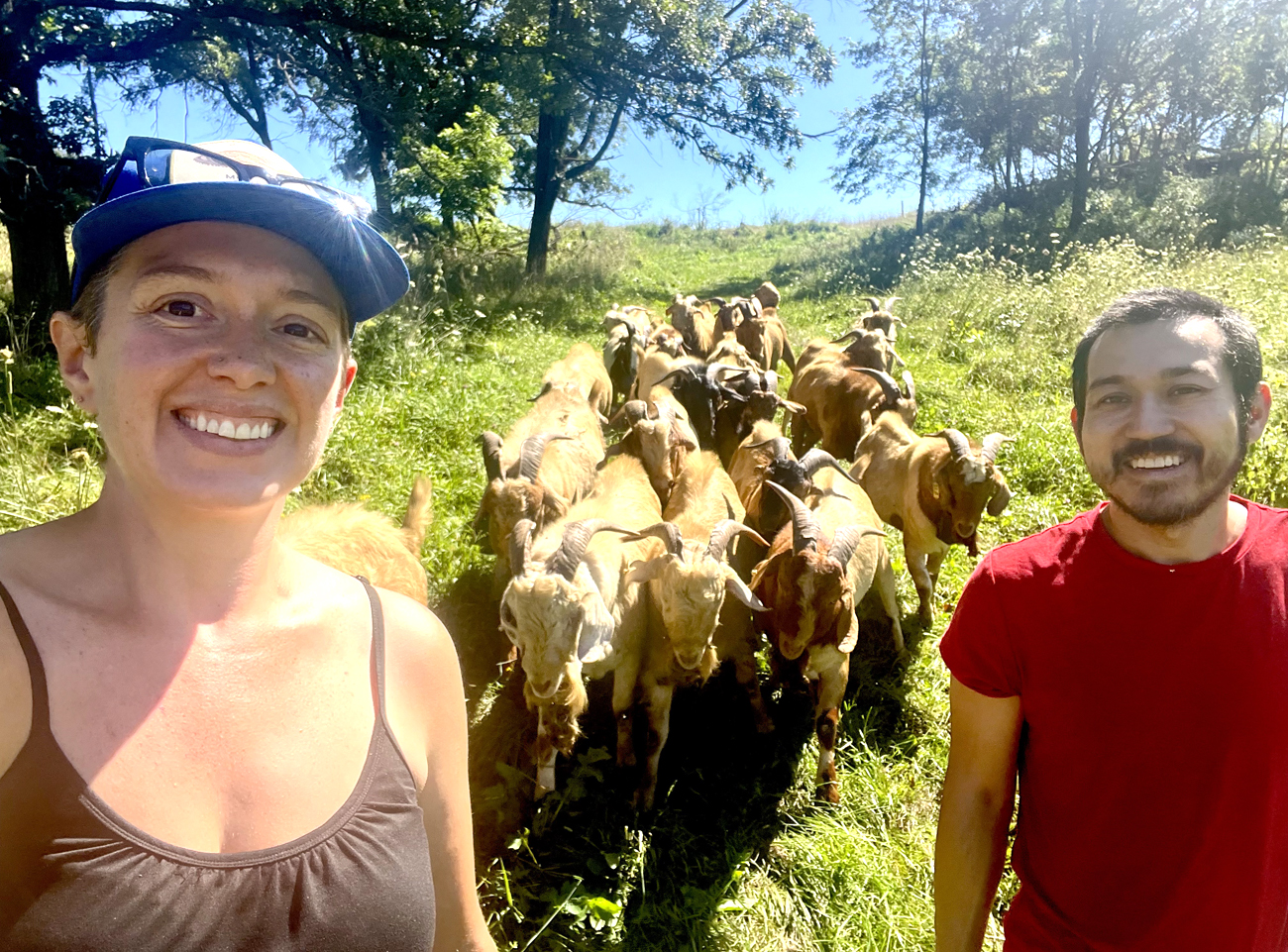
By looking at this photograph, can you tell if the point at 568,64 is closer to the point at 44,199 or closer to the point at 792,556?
the point at 44,199

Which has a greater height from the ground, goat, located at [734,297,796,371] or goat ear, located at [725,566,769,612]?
goat, located at [734,297,796,371]

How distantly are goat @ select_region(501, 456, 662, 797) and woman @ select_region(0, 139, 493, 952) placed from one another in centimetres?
259

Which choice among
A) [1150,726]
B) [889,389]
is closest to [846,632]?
[1150,726]

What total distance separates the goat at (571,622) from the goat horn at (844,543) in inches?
53.3

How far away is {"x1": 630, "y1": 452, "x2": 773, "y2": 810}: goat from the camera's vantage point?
457 cm

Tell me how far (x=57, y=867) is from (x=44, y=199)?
12794mm

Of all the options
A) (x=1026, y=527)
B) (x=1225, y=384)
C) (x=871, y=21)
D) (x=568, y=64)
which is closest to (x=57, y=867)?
(x=1225, y=384)

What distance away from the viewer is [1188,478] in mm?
2055

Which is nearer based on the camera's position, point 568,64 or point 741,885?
point 741,885

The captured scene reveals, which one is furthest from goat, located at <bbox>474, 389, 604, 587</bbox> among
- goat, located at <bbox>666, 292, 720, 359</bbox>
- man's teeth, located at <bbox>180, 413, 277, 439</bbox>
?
goat, located at <bbox>666, 292, 720, 359</bbox>

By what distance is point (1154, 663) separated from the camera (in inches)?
82.6

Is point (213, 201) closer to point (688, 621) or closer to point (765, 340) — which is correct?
point (688, 621)

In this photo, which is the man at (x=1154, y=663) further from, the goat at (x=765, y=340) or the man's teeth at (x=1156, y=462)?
the goat at (x=765, y=340)

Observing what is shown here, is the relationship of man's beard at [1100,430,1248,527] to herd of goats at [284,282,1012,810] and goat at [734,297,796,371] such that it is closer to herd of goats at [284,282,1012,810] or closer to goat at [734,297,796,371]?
herd of goats at [284,282,1012,810]
